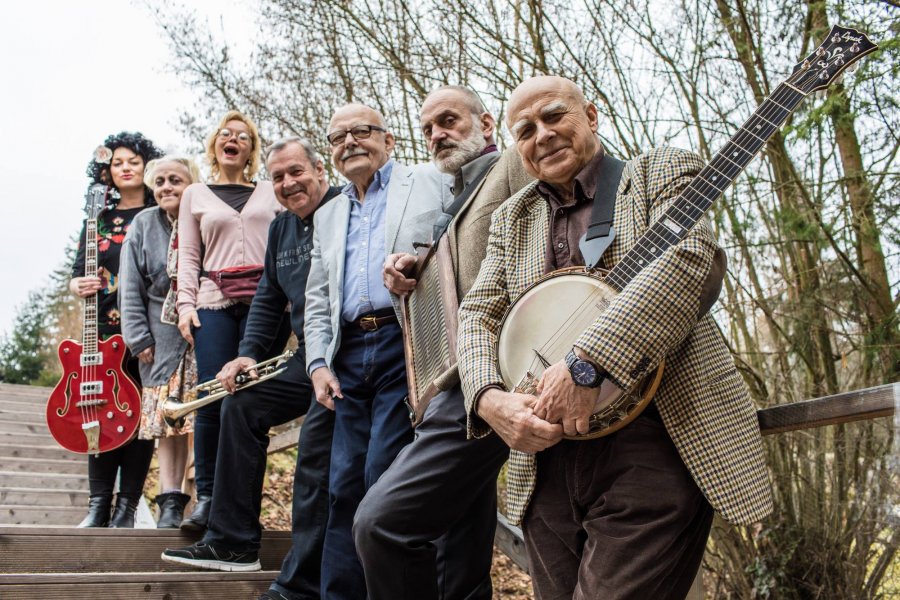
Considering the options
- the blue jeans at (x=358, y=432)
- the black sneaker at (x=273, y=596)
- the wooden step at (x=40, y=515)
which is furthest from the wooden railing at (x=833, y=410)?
the wooden step at (x=40, y=515)

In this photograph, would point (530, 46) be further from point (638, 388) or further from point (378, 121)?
point (638, 388)

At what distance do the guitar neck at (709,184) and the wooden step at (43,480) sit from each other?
5.79 meters

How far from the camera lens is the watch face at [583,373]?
1.86 metres

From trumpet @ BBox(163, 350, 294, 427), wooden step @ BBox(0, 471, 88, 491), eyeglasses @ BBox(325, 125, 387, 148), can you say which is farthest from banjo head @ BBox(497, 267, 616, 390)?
wooden step @ BBox(0, 471, 88, 491)

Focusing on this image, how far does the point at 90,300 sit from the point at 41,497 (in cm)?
225

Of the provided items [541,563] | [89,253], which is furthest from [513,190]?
[89,253]

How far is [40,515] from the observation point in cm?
584

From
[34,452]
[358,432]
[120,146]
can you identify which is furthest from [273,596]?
[34,452]

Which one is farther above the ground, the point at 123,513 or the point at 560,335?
the point at 560,335

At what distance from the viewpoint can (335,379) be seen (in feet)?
10.8

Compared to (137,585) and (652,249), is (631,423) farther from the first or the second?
(137,585)

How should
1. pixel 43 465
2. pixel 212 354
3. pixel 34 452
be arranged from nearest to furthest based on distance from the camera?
pixel 212 354 < pixel 43 465 < pixel 34 452

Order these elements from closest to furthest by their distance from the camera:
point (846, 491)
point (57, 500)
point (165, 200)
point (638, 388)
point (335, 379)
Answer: point (638, 388) → point (335, 379) → point (846, 491) → point (165, 200) → point (57, 500)

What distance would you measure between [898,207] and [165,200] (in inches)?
139
